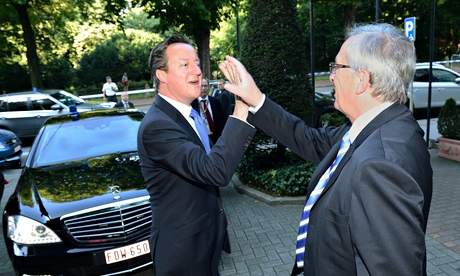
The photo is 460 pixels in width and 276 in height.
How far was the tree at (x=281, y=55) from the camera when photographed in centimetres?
605

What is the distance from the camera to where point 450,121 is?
7.45m

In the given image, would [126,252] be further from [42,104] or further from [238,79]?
[42,104]

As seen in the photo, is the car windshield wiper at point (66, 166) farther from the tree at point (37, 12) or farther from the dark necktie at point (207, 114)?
the tree at point (37, 12)

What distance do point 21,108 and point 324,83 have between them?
58.5 ft

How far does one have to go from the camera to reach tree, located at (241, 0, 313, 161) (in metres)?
6.05

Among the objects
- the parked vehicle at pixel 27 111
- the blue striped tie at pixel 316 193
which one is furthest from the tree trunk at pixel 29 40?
the blue striped tie at pixel 316 193

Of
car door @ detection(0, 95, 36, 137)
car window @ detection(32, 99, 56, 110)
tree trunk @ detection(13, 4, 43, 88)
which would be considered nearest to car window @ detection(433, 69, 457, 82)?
car window @ detection(32, 99, 56, 110)

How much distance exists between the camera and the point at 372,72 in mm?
1430

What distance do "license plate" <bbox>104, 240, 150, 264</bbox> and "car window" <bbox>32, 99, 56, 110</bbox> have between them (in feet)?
35.2

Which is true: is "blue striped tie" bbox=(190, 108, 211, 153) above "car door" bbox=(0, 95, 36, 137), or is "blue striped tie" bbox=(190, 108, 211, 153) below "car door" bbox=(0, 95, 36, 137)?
above

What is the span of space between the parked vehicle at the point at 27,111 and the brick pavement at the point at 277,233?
26.3 ft

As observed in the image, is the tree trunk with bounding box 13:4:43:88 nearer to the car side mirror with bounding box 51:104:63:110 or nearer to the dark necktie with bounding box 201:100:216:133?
the car side mirror with bounding box 51:104:63:110

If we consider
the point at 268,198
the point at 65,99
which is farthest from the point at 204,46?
the point at 268,198

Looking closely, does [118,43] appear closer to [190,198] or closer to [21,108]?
[21,108]
